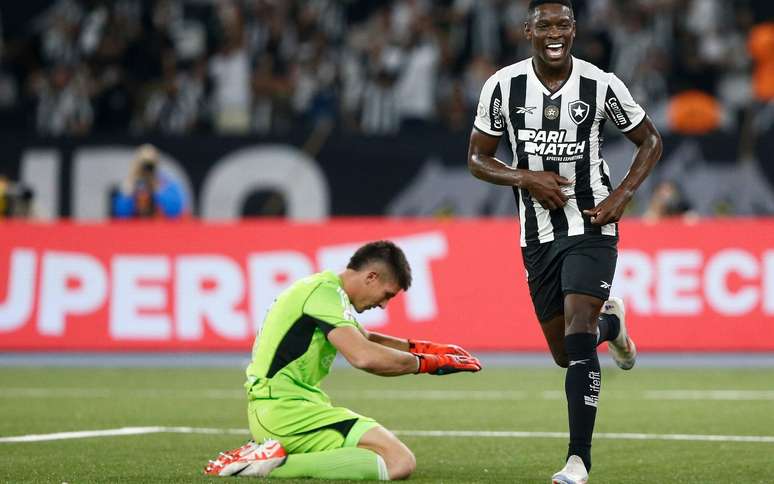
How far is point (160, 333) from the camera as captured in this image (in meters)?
15.8

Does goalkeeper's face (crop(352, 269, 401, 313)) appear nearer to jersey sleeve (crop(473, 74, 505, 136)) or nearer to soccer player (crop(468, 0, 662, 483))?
soccer player (crop(468, 0, 662, 483))

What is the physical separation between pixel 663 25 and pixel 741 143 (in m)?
3.15

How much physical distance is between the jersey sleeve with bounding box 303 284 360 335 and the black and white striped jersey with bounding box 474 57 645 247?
1099mm

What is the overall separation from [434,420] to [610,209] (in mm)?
3825

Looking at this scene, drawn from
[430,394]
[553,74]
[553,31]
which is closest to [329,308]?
[553,74]

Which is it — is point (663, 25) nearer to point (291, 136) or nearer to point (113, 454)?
point (291, 136)

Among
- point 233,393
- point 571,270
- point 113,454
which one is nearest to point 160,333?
point 233,393

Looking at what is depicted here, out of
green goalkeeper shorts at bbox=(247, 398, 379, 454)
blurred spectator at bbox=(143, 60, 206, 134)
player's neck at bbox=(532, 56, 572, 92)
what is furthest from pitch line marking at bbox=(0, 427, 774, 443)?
blurred spectator at bbox=(143, 60, 206, 134)

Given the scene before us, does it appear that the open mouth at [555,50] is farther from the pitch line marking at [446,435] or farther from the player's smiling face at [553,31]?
the pitch line marking at [446,435]

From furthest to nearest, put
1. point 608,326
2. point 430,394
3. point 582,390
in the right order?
1. point 430,394
2. point 608,326
3. point 582,390

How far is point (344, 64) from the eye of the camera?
2086cm

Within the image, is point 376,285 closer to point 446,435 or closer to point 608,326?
point 608,326

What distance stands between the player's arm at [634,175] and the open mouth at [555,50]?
0.58 meters

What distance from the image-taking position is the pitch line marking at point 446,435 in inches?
358
